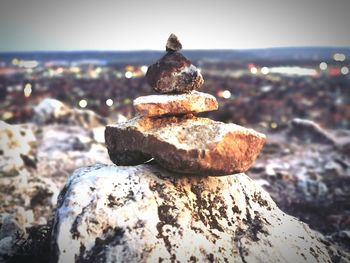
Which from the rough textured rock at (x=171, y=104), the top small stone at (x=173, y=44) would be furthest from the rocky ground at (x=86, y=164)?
the top small stone at (x=173, y=44)

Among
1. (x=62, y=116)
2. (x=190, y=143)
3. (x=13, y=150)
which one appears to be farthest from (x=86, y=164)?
(x=190, y=143)

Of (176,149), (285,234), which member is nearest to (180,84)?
(176,149)

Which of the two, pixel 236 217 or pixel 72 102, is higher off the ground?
pixel 236 217

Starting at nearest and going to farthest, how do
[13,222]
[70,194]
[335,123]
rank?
[70,194] < [13,222] < [335,123]

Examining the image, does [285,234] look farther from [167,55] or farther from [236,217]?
[167,55]

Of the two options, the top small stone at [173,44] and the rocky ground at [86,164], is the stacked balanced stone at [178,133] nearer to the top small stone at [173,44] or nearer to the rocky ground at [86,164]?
the top small stone at [173,44]

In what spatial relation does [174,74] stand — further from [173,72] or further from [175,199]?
[175,199]

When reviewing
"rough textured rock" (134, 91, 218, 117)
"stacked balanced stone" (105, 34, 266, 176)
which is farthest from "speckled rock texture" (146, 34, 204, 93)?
"rough textured rock" (134, 91, 218, 117)
